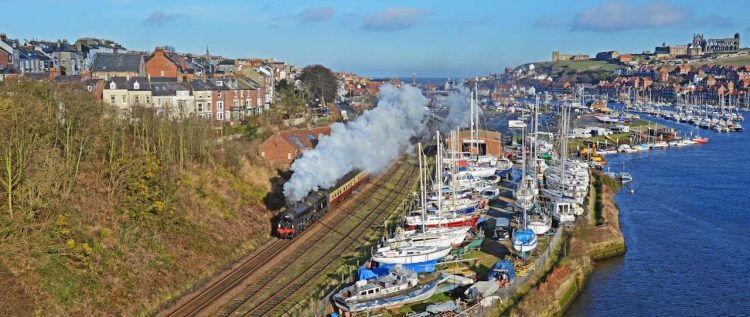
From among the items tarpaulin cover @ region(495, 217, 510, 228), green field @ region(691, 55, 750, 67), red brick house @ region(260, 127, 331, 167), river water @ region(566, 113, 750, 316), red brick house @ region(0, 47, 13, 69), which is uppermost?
green field @ region(691, 55, 750, 67)

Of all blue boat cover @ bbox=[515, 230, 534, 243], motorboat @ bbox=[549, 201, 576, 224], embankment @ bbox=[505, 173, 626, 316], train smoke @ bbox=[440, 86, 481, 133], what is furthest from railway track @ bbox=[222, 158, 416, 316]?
train smoke @ bbox=[440, 86, 481, 133]

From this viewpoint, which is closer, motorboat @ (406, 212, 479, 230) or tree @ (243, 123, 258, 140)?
motorboat @ (406, 212, 479, 230)

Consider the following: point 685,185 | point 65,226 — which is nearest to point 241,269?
point 65,226

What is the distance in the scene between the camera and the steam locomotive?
2872 cm

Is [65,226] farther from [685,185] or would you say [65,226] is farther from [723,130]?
[723,130]

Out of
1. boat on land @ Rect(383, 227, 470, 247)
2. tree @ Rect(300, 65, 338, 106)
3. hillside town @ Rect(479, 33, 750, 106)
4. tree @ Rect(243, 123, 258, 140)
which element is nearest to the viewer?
boat on land @ Rect(383, 227, 470, 247)

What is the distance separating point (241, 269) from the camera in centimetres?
2517

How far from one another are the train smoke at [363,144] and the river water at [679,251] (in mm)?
12422

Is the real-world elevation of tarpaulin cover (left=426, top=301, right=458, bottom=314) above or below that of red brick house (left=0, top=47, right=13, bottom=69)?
below

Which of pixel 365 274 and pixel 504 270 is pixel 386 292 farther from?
pixel 504 270

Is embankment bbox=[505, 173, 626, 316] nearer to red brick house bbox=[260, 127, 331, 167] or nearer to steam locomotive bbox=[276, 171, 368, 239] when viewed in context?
steam locomotive bbox=[276, 171, 368, 239]

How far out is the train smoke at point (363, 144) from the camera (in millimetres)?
32875

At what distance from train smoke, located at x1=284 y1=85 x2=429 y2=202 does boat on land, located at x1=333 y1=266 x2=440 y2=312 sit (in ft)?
29.8

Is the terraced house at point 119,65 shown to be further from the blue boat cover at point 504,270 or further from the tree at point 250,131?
the blue boat cover at point 504,270
